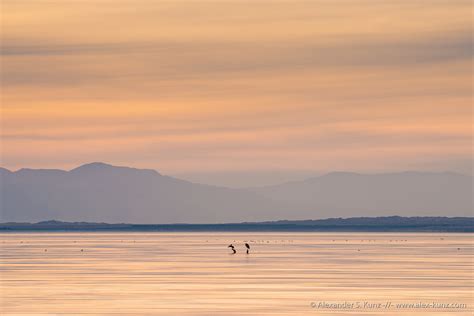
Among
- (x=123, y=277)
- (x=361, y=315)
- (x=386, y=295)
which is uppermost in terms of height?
(x=123, y=277)

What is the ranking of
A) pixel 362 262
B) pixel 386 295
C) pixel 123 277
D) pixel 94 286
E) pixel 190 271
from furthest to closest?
pixel 362 262, pixel 190 271, pixel 123 277, pixel 94 286, pixel 386 295

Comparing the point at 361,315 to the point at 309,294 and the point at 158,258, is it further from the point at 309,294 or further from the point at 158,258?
the point at 158,258

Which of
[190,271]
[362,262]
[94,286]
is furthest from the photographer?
[362,262]

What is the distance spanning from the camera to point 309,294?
42.4 metres

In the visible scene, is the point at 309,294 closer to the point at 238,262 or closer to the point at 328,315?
the point at 328,315

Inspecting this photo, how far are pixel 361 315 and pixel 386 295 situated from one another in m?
6.58

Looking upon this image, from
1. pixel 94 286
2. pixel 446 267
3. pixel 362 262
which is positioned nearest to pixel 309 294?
pixel 94 286

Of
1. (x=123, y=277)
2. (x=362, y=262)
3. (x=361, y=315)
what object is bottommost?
(x=361, y=315)

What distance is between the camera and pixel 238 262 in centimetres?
6638

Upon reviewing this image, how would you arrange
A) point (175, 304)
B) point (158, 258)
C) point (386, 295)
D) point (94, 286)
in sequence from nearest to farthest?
point (175, 304) < point (386, 295) < point (94, 286) < point (158, 258)

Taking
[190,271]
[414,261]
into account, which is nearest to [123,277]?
[190,271]

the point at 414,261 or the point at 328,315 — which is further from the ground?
the point at 414,261

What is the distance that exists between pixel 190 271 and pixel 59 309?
18974 millimetres

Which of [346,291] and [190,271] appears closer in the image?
[346,291]
